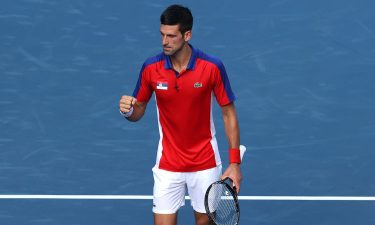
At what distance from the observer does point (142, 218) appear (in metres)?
11.8

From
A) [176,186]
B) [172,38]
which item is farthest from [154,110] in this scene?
[172,38]

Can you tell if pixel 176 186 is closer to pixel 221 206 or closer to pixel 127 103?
pixel 221 206

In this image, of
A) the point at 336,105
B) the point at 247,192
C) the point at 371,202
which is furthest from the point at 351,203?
the point at 336,105

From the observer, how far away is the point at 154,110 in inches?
539

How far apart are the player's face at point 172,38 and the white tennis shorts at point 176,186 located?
3.47 feet

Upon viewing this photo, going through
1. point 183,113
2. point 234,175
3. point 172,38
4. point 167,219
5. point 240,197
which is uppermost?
→ point 172,38

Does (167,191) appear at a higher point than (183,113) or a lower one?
lower

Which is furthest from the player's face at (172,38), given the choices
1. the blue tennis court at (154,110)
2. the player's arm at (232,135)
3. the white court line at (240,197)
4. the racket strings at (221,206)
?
the white court line at (240,197)

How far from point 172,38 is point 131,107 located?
2.10 feet

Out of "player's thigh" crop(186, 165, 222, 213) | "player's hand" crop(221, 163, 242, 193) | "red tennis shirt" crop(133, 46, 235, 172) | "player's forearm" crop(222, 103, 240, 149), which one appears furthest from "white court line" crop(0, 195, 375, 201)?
"player's hand" crop(221, 163, 242, 193)

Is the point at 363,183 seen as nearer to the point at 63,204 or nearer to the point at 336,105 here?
the point at 336,105

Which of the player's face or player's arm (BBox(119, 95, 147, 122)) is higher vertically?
the player's face

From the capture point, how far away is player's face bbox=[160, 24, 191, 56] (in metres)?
9.71

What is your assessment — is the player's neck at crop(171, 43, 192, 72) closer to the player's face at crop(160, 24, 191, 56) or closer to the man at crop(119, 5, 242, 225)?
the man at crop(119, 5, 242, 225)
